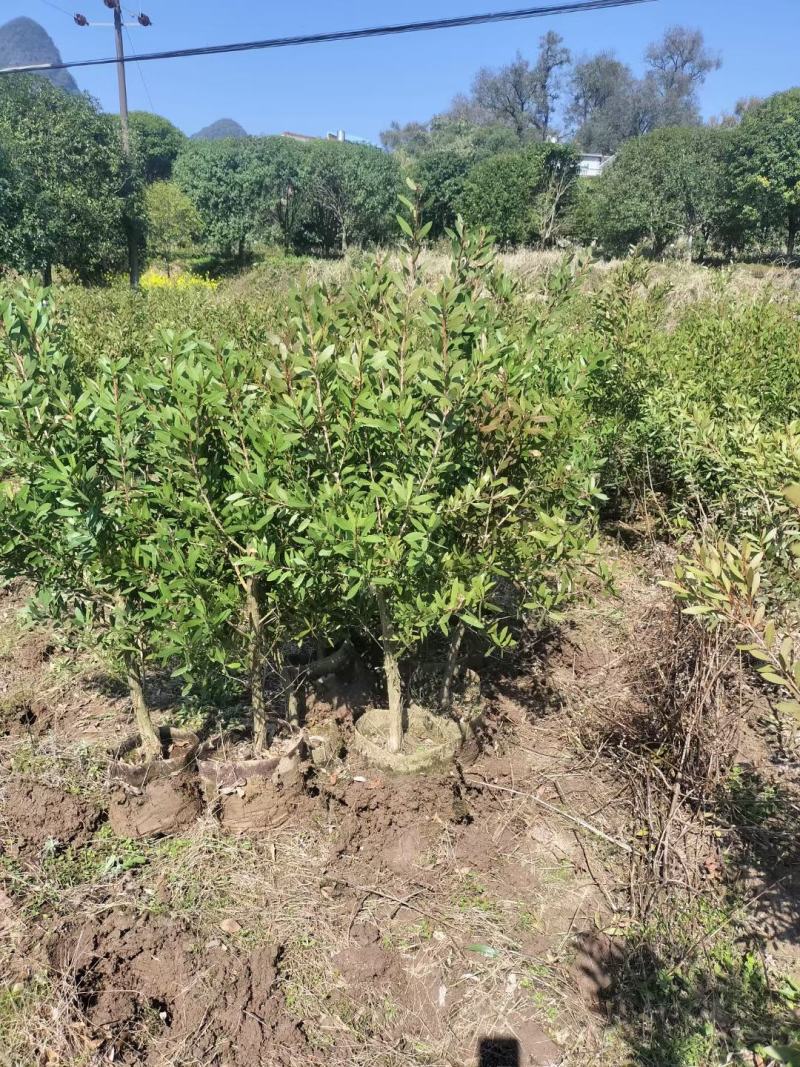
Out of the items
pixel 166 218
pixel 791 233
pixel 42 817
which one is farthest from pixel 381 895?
pixel 791 233

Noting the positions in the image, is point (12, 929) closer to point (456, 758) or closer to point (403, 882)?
point (403, 882)

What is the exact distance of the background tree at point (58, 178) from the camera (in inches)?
700

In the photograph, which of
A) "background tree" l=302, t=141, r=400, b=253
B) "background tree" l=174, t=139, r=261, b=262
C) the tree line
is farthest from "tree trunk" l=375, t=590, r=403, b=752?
"background tree" l=174, t=139, r=261, b=262

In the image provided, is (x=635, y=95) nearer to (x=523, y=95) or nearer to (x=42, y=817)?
(x=523, y=95)

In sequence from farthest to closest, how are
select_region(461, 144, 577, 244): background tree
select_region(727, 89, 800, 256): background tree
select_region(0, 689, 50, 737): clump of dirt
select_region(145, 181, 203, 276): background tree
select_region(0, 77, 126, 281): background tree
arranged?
select_region(461, 144, 577, 244): background tree → select_region(727, 89, 800, 256): background tree → select_region(145, 181, 203, 276): background tree → select_region(0, 77, 126, 281): background tree → select_region(0, 689, 50, 737): clump of dirt

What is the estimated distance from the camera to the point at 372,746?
2908 mm

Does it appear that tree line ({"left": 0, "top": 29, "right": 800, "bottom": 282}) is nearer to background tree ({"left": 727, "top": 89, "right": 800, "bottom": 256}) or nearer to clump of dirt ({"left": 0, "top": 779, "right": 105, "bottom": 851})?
background tree ({"left": 727, "top": 89, "right": 800, "bottom": 256})

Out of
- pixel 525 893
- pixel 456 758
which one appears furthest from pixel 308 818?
pixel 525 893

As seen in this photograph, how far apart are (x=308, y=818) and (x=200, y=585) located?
114 cm

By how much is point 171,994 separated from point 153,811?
704mm

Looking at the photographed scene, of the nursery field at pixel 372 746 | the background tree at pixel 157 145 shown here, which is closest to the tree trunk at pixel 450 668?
the nursery field at pixel 372 746

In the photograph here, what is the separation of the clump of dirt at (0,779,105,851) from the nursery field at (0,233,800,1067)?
1 cm

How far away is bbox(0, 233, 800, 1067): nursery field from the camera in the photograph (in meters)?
2.03

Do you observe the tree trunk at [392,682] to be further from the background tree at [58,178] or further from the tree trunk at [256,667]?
the background tree at [58,178]
